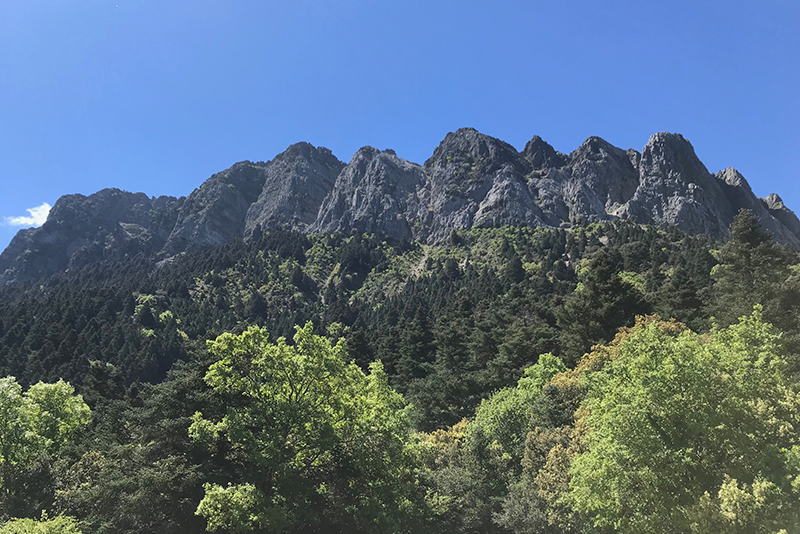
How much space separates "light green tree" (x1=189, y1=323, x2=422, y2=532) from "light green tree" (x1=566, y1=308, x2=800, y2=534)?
344 inches

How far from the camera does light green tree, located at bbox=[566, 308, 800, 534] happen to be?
15438 mm

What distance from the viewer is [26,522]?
51.2 feet

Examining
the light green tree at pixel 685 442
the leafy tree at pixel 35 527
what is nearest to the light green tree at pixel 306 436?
the leafy tree at pixel 35 527

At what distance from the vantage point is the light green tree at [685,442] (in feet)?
50.6

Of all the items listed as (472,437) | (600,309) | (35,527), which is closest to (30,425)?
(35,527)

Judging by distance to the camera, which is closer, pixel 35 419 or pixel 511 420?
pixel 511 420

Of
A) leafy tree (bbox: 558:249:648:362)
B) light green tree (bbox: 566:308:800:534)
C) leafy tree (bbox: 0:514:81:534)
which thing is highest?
leafy tree (bbox: 558:249:648:362)

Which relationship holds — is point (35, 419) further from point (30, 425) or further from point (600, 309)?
point (600, 309)

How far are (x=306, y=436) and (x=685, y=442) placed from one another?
1533cm

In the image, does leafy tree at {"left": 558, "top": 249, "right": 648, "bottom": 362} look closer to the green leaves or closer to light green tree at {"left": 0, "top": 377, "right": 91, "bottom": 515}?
light green tree at {"left": 0, "top": 377, "right": 91, "bottom": 515}

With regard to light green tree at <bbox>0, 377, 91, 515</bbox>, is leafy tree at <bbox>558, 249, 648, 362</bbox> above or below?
above

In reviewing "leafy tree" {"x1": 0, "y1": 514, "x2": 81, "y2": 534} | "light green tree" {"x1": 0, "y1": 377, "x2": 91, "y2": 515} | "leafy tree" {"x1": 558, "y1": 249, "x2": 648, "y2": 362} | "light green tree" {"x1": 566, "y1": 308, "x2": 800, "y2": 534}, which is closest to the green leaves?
"light green tree" {"x1": 0, "y1": 377, "x2": 91, "y2": 515}

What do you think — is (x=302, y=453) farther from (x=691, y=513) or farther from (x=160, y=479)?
(x=691, y=513)

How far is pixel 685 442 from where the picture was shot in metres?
16.6
